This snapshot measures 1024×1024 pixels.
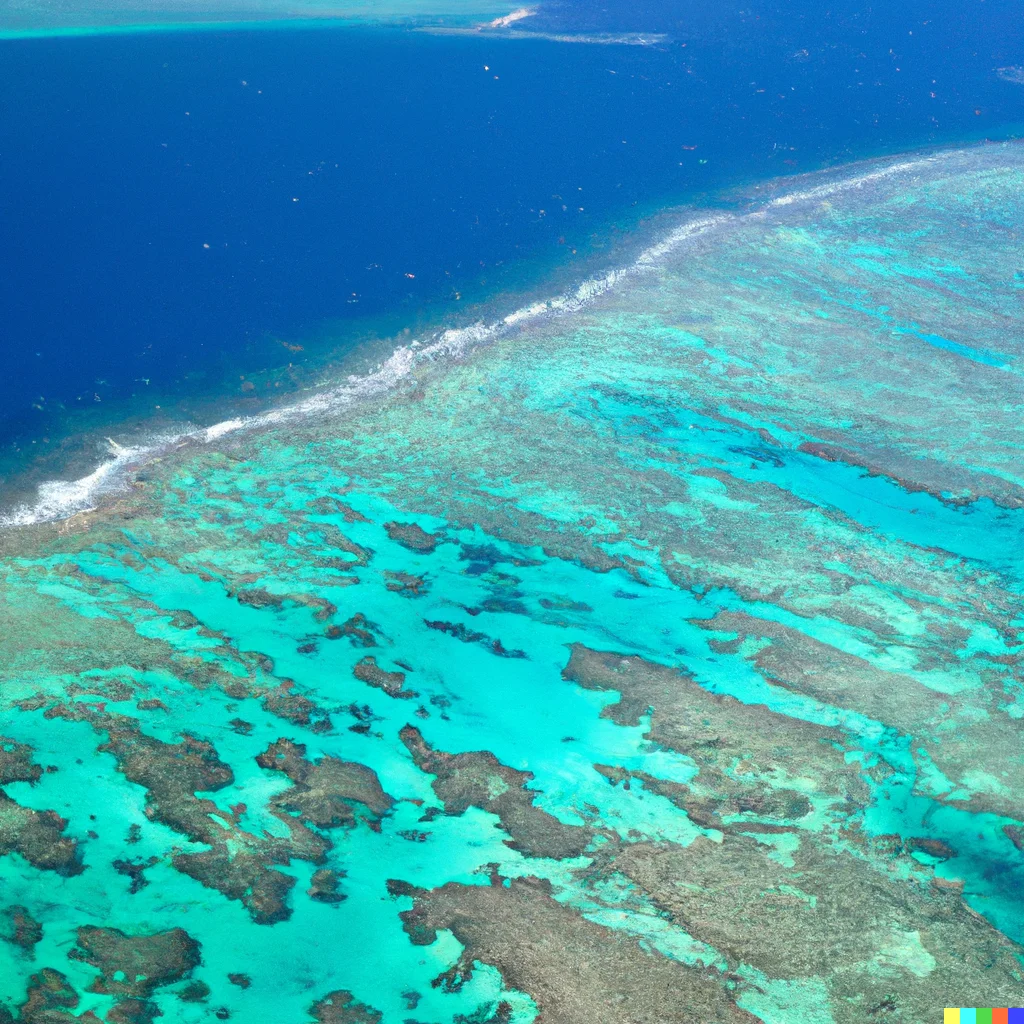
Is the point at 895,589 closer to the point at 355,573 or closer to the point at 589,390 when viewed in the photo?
the point at 589,390

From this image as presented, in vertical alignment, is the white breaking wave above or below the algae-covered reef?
above

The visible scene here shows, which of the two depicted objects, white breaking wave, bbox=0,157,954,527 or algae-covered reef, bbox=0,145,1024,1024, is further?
white breaking wave, bbox=0,157,954,527

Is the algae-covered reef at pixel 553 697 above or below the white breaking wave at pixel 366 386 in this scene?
below

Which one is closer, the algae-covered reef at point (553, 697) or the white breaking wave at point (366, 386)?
the algae-covered reef at point (553, 697)

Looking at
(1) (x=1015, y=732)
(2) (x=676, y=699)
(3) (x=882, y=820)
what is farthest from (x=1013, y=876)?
(2) (x=676, y=699)

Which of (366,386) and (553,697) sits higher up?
(366,386)
